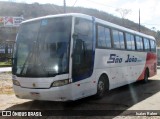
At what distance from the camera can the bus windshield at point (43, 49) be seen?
8.70 meters

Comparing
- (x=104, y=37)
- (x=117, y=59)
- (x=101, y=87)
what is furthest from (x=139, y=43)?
(x=101, y=87)

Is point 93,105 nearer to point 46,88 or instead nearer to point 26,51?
point 46,88

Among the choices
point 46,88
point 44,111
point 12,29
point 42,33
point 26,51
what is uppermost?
point 12,29

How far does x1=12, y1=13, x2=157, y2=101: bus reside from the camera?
8664 millimetres

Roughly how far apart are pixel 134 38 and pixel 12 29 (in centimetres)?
7258

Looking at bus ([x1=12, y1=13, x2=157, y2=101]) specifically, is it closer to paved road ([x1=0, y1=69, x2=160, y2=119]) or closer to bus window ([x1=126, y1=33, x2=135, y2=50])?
paved road ([x1=0, y1=69, x2=160, y2=119])

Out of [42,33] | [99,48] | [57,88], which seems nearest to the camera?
[57,88]

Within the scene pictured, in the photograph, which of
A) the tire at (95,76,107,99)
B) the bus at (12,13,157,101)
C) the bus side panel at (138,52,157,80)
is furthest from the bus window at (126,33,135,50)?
the tire at (95,76,107,99)

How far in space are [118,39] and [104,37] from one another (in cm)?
165

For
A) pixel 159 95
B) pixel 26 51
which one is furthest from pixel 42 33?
pixel 159 95

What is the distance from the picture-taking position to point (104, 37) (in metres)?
11.2

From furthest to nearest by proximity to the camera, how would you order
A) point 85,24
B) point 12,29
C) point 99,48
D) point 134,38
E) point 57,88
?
point 12,29 < point 134,38 < point 99,48 < point 85,24 < point 57,88

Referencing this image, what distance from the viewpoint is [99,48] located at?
1073 centimetres

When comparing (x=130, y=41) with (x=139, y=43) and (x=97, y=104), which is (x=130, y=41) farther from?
(x=97, y=104)
